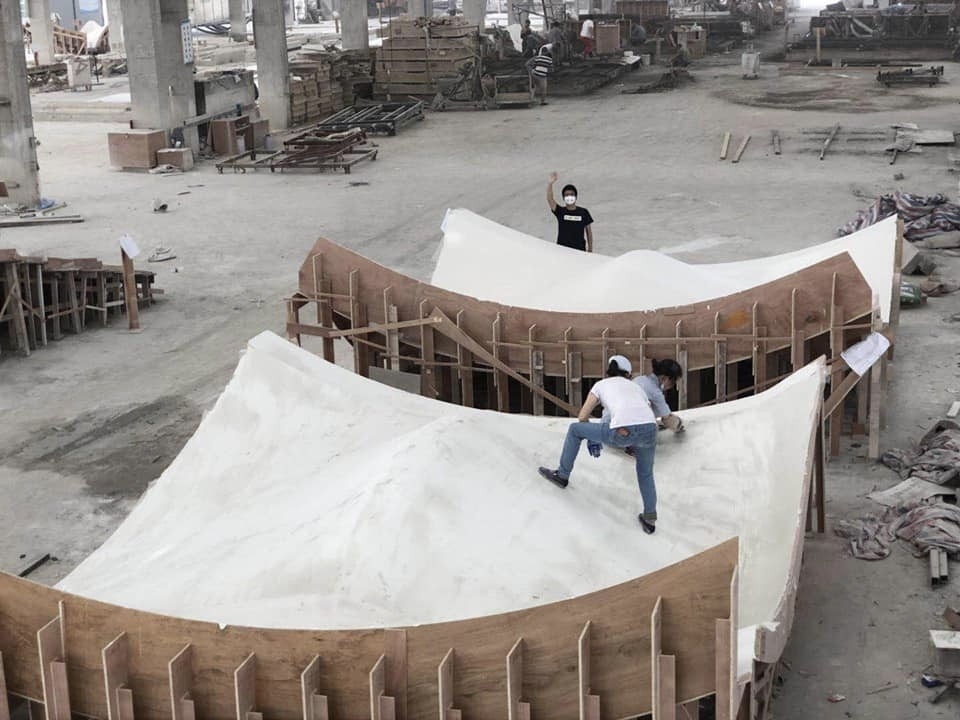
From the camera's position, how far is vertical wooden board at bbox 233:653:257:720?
6.66 metres

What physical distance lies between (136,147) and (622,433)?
75.1ft

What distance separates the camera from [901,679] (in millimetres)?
8758

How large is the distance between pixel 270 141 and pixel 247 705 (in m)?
27.2

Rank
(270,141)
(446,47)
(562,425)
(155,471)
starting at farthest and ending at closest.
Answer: (446,47), (270,141), (155,471), (562,425)

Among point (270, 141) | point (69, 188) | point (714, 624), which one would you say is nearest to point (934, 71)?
point (270, 141)

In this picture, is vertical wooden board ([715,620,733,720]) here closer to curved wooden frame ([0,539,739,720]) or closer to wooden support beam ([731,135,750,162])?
curved wooden frame ([0,539,739,720])

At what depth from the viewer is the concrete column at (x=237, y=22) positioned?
207ft

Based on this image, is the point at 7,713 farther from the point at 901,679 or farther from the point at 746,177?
the point at 746,177

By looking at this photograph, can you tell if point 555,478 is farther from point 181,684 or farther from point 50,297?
point 50,297

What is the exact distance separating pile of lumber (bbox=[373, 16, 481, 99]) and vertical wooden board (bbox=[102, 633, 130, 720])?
112 ft

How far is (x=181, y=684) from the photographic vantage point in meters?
6.79

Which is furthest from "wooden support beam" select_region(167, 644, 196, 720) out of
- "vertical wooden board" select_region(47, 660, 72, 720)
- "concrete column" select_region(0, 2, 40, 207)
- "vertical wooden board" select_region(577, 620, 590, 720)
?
"concrete column" select_region(0, 2, 40, 207)

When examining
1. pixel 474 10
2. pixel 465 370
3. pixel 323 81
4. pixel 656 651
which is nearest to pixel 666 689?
pixel 656 651

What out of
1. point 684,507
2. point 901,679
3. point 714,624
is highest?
point 714,624
